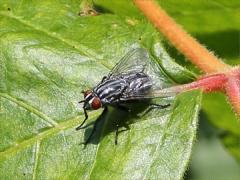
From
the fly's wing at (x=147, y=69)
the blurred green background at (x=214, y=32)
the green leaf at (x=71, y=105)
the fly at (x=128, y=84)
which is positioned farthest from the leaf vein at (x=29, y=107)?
the blurred green background at (x=214, y=32)

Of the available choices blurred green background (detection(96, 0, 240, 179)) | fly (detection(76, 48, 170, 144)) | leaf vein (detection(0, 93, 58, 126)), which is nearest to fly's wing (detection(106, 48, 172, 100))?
fly (detection(76, 48, 170, 144))

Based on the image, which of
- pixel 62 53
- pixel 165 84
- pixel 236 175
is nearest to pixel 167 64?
pixel 165 84

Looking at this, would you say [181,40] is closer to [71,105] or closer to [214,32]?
[71,105]

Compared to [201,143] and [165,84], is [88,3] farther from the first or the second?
[201,143]

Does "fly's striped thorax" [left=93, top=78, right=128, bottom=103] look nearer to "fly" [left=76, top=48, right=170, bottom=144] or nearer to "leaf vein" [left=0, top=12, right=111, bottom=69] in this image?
"fly" [left=76, top=48, right=170, bottom=144]

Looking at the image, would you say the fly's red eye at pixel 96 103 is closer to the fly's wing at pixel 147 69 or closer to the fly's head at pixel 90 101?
the fly's head at pixel 90 101

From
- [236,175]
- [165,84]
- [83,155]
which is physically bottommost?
Result: [236,175]
